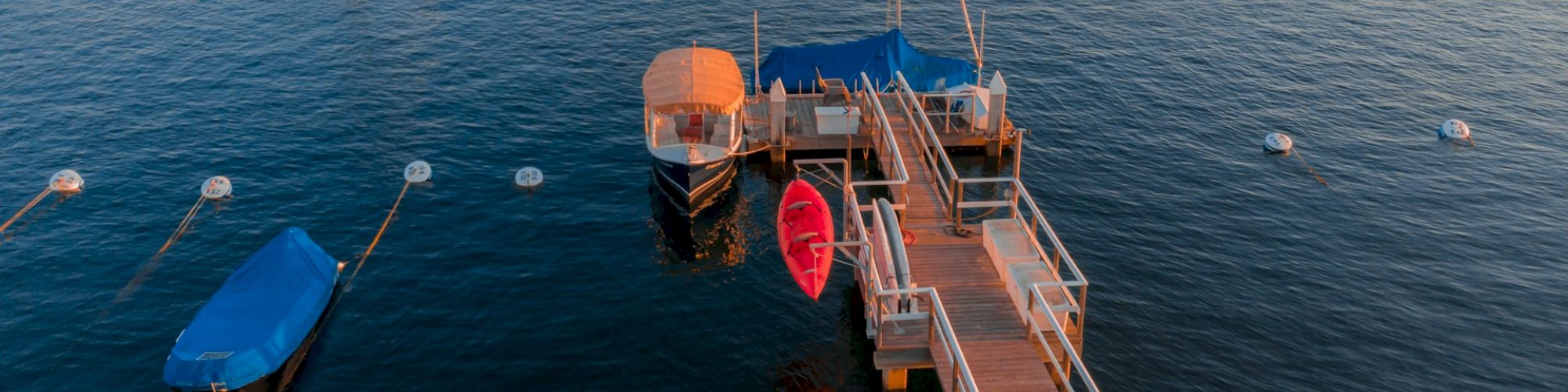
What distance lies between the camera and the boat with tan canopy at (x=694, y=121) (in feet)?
167

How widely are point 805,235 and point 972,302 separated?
7750mm

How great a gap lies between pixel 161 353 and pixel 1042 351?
3031 cm

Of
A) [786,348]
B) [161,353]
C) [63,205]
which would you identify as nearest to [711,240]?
[786,348]

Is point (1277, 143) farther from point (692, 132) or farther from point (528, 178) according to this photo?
point (528, 178)

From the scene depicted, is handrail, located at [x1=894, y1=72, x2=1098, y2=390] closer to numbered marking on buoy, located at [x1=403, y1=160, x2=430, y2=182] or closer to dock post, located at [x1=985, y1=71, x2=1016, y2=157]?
dock post, located at [x1=985, y1=71, x2=1016, y2=157]

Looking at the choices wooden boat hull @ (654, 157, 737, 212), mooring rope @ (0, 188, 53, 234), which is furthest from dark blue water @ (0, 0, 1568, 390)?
wooden boat hull @ (654, 157, 737, 212)

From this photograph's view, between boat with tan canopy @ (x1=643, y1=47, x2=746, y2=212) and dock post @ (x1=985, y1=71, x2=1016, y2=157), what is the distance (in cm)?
1254

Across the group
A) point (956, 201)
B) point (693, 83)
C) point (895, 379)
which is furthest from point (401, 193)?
point (895, 379)

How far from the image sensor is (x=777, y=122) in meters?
55.3

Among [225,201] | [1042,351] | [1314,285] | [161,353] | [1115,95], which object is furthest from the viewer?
[1115,95]

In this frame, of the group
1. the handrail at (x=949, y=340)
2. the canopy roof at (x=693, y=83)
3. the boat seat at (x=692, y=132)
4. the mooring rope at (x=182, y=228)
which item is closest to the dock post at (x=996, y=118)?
the canopy roof at (x=693, y=83)

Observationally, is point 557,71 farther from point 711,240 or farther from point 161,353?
point 161,353

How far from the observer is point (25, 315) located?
138ft

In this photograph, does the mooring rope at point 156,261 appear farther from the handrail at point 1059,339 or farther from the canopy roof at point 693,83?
the handrail at point 1059,339
